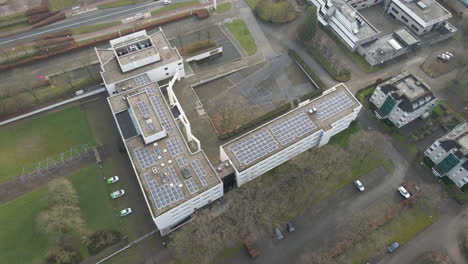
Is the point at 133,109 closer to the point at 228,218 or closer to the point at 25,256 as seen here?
the point at 228,218

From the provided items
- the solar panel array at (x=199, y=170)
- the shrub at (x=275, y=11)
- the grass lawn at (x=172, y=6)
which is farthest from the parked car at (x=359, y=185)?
the grass lawn at (x=172, y=6)

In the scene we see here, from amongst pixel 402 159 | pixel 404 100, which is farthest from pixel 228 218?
pixel 404 100

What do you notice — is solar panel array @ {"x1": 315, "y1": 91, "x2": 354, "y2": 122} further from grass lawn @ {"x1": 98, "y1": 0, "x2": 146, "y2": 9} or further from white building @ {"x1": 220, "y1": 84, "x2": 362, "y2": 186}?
grass lawn @ {"x1": 98, "y1": 0, "x2": 146, "y2": 9}

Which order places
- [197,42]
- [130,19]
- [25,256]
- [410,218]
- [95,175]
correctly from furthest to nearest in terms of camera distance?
[130,19]
[197,42]
[95,175]
[410,218]
[25,256]

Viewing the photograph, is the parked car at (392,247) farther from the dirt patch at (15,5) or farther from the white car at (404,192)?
the dirt patch at (15,5)

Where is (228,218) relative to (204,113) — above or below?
below

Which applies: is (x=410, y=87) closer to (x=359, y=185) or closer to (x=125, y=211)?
(x=359, y=185)

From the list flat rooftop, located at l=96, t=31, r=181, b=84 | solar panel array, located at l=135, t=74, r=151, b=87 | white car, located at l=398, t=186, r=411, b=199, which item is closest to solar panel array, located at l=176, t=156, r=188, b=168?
solar panel array, located at l=135, t=74, r=151, b=87
